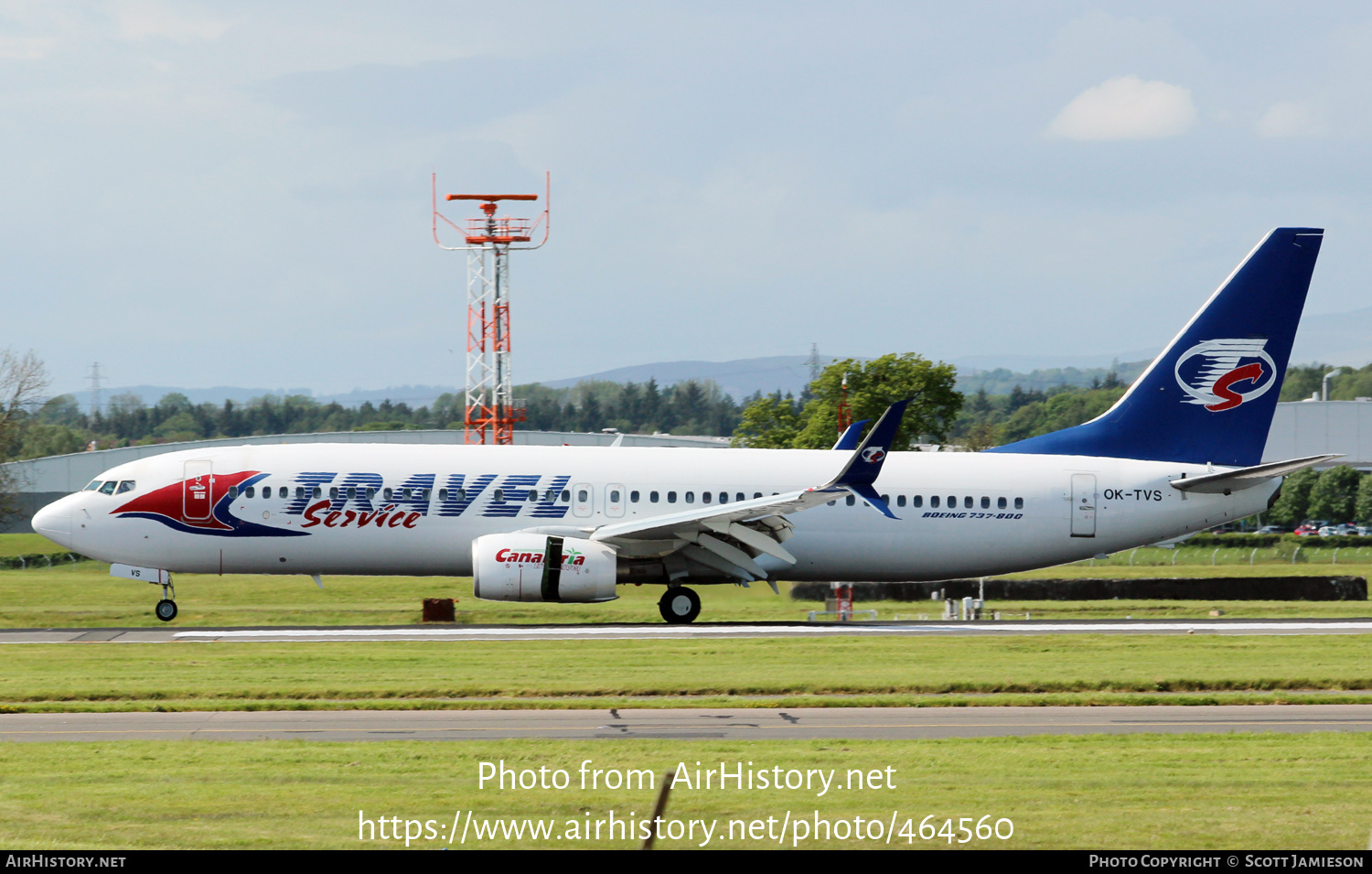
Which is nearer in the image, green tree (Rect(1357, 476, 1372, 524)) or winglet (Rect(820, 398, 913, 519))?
winglet (Rect(820, 398, 913, 519))

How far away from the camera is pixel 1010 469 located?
3206 centimetres

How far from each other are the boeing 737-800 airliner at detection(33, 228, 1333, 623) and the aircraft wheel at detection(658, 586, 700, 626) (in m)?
0.04

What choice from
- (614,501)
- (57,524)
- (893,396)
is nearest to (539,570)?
(614,501)

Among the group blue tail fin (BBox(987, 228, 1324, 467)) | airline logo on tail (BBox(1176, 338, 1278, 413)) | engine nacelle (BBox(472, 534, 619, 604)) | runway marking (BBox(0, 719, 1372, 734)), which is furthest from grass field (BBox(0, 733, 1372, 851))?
airline logo on tail (BBox(1176, 338, 1278, 413))

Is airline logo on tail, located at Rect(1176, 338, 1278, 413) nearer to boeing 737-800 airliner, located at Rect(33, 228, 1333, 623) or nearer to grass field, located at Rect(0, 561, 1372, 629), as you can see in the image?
boeing 737-800 airliner, located at Rect(33, 228, 1333, 623)

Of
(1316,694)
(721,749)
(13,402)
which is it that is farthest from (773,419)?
(721,749)

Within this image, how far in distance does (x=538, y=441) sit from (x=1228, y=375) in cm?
5600

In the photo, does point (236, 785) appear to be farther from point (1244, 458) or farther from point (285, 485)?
point (1244, 458)

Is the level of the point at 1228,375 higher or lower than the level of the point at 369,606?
higher

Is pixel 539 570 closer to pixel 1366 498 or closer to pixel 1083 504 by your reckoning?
pixel 1083 504

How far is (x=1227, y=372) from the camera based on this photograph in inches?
1299

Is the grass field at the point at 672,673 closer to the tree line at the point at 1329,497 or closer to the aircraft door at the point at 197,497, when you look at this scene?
the aircraft door at the point at 197,497

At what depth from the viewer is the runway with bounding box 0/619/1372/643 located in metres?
26.8

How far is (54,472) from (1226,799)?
247 feet
